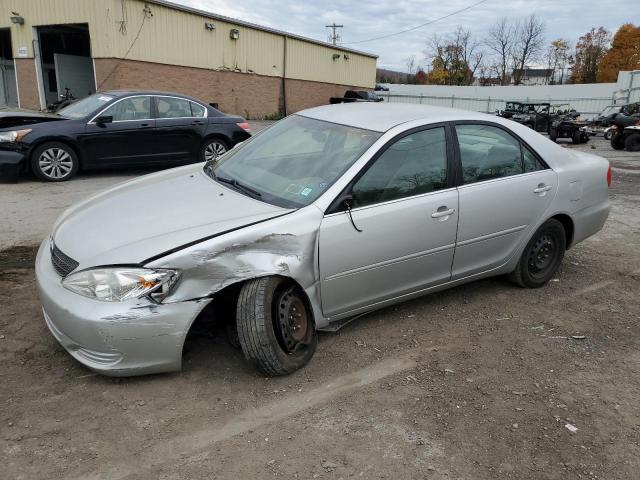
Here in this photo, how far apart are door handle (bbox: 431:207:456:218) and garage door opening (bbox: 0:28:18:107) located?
22044 millimetres

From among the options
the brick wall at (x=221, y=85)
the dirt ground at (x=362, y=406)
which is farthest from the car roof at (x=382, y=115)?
the brick wall at (x=221, y=85)

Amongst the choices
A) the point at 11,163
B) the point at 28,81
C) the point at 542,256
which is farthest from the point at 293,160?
the point at 28,81

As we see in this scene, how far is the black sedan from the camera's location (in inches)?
325

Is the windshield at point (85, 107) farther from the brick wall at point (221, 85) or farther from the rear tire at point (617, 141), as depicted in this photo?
Result: the rear tire at point (617, 141)

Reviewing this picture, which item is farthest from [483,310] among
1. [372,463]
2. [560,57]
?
[560,57]

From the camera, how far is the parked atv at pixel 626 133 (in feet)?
53.6

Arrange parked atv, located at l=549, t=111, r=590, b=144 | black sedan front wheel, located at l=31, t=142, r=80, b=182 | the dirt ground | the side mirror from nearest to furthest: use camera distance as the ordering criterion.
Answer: the dirt ground
black sedan front wheel, located at l=31, t=142, r=80, b=182
the side mirror
parked atv, located at l=549, t=111, r=590, b=144

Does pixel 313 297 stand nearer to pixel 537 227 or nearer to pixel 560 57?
pixel 537 227

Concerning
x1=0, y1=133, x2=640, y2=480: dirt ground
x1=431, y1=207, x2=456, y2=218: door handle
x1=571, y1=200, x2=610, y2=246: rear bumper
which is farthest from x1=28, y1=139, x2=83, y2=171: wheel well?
x1=571, y1=200, x2=610, y2=246: rear bumper

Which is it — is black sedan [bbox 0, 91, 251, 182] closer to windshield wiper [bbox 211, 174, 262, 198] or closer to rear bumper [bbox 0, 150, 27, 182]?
rear bumper [bbox 0, 150, 27, 182]

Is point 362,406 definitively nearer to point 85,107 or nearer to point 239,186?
point 239,186

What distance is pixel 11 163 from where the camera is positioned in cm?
812

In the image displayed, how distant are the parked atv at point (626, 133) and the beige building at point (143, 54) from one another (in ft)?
48.8

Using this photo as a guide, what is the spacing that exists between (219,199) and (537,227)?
267cm
